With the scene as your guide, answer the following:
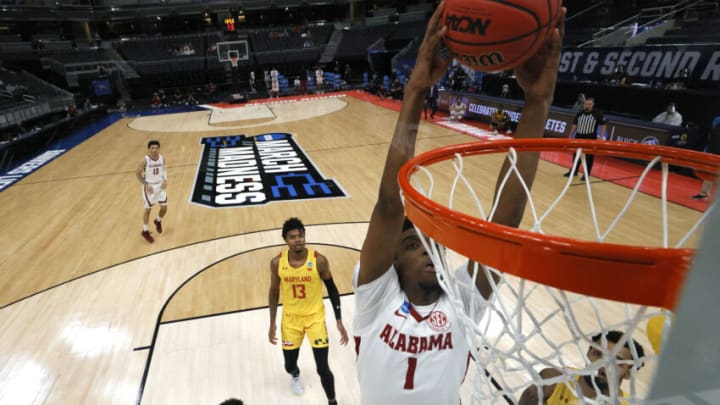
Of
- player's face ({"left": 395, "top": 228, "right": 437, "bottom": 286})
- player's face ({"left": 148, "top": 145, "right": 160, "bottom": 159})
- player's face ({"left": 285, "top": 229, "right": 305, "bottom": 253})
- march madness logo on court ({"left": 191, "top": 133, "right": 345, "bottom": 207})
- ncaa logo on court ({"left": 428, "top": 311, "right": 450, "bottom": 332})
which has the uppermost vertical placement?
player's face ({"left": 395, "top": 228, "right": 437, "bottom": 286})

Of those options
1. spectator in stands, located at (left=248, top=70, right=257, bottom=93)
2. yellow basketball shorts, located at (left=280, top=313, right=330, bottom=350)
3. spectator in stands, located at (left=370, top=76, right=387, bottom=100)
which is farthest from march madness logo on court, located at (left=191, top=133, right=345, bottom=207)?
spectator in stands, located at (left=248, top=70, right=257, bottom=93)

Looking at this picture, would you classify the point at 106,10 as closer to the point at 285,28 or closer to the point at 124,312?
the point at 285,28

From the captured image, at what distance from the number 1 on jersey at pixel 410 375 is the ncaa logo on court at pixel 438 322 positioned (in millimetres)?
139

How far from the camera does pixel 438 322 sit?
1.59 m

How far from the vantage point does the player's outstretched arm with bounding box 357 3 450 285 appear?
50.1 inches

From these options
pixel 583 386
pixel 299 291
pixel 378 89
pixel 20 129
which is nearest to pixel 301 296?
pixel 299 291

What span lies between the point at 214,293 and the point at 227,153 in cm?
693

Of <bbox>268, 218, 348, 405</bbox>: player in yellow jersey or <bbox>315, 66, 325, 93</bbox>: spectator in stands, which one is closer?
<bbox>268, 218, 348, 405</bbox>: player in yellow jersey

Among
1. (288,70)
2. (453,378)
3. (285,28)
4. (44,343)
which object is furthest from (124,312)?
(285,28)

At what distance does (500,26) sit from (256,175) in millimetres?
7984

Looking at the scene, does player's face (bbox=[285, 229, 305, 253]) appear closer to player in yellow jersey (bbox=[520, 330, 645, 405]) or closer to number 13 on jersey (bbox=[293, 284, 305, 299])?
number 13 on jersey (bbox=[293, 284, 305, 299])

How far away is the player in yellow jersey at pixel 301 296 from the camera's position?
3074 millimetres

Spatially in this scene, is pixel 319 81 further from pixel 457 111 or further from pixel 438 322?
pixel 438 322

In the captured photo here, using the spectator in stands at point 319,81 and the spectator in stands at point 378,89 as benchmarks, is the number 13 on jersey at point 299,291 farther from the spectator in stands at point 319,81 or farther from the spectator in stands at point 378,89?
the spectator in stands at point 319,81
